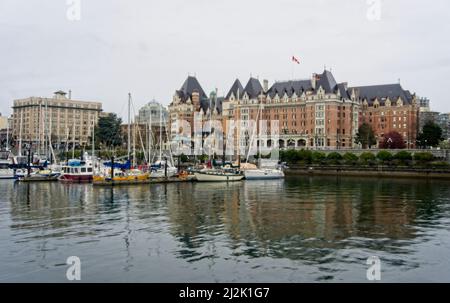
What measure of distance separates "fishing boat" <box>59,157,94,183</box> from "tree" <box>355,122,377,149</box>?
71.0 metres

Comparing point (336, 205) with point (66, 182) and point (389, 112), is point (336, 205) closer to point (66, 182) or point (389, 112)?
point (66, 182)

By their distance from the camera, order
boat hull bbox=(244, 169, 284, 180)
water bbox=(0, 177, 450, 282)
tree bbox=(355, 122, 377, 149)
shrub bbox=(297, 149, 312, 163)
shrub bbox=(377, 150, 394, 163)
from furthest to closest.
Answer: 1. tree bbox=(355, 122, 377, 149)
2. shrub bbox=(297, 149, 312, 163)
3. shrub bbox=(377, 150, 394, 163)
4. boat hull bbox=(244, 169, 284, 180)
5. water bbox=(0, 177, 450, 282)

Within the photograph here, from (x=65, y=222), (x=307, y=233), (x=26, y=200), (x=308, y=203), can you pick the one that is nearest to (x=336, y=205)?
(x=308, y=203)

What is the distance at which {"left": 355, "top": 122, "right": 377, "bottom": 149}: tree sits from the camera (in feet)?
390

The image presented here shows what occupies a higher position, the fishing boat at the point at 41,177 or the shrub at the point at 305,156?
the shrub at the point at 305,156

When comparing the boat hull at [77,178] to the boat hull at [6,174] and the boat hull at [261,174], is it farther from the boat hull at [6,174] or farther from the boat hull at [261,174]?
the boat hull at [261,174]

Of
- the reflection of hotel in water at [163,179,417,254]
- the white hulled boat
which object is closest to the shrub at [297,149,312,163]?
the white hulled boat

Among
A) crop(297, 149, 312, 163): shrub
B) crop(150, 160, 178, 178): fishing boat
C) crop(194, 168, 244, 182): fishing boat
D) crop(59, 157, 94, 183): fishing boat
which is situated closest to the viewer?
crop(59, 157, 94, 183): fishing boat

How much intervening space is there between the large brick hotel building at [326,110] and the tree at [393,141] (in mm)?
5555

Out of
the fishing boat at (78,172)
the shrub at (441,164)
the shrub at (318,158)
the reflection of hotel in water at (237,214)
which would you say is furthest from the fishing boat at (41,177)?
the shrub at (441,164)

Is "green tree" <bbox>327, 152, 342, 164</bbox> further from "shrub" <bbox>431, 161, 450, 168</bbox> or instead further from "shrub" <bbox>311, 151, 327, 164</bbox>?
"shrub" <bbox>431, 161, 450, 168</bbox>

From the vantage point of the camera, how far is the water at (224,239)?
1991 centimetres

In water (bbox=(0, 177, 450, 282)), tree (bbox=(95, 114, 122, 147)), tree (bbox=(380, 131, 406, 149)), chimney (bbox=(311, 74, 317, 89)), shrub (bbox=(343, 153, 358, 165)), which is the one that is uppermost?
chimney (bbox=(311, 74, 317, 89))

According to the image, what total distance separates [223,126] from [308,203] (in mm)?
97981
